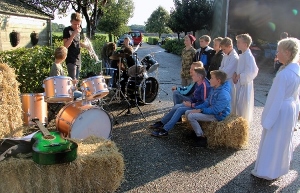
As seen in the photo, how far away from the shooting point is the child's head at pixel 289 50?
3.64m

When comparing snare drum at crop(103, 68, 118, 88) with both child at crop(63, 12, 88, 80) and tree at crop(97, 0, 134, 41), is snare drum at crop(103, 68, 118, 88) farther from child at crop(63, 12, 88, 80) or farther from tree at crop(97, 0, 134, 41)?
tree at crop(97, 0, 134, 41)

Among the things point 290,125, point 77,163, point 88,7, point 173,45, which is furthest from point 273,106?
point 173,45

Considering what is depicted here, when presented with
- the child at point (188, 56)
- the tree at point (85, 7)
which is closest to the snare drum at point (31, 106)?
the child at point (188, 56)

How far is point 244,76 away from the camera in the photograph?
5.72m

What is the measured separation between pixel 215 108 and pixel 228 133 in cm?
48

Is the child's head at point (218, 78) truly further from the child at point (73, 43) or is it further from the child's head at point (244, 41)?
the child at point (73, 43)

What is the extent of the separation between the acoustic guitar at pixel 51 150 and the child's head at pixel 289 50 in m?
2.78

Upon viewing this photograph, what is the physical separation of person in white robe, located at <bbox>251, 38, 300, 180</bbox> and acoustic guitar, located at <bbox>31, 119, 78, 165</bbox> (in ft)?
8.07

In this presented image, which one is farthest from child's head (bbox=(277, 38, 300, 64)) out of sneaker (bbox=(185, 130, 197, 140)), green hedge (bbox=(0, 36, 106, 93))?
green hedge (bbox=(0, 36, 106, 93))

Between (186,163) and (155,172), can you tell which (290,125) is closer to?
(186,163)

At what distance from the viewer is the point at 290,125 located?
151 inches

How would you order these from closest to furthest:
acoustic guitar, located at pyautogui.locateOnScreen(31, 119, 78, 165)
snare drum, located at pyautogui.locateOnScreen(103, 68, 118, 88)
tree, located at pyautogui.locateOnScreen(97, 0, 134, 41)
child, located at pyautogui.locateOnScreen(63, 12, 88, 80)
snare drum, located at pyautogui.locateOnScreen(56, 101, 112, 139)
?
acoustic guitar, located at pyautogui.locateOnScreen(31, 119, 78, 165) → snare drum, located at pyautogui.locateOnScreen(56, 101, 112, 139) → child, located at pyautogui.locateOnScreen(63, 12, 88, 80) → snare drum, located at pyautogui.locateOnScreen(103, 68, 118, 88) → tree, located at pyautogui.locateOnScreen(97, 0, 134, 41)

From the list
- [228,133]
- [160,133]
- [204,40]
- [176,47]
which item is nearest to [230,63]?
[204,40]

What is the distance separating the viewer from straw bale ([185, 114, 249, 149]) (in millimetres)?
5062
